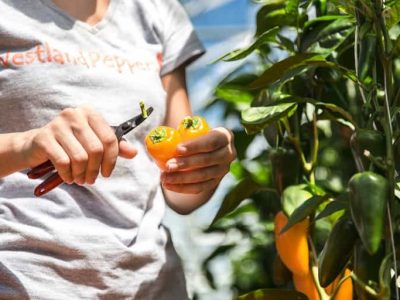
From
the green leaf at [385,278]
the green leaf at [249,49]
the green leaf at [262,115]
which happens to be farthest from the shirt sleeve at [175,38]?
the green leaf at [385,278]

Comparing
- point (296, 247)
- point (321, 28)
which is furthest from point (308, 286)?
point (321, 28)

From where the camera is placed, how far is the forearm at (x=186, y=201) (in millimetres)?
1485

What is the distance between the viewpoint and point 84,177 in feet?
3.66

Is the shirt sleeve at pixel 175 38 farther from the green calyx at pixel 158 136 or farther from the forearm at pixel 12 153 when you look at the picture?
the forearm at pixel 12 153

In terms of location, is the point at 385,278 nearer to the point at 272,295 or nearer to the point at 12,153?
the point at 272,295

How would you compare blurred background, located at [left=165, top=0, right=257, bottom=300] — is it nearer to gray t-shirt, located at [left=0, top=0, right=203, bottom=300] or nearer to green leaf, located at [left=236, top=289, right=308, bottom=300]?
gray t-shirt, located at [left=0, top=0, right=203, bottom=300]

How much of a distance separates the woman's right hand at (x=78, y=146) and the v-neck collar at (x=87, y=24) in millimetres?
311

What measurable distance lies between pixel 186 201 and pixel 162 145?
0.83ft

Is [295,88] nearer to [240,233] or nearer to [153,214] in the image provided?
[153,214]

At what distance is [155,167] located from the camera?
1.45 metres

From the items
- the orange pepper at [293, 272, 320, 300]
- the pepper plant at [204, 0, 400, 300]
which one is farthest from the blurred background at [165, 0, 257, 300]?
the orange pepper at [293, 272, 320, 300]

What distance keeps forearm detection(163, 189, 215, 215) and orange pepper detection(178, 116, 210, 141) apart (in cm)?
17

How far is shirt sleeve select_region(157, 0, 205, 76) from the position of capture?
153 cm

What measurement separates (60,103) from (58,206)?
0.16 meters
